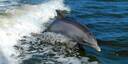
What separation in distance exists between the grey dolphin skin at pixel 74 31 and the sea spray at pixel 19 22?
1.31m

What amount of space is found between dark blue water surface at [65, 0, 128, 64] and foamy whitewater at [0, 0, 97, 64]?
79cm

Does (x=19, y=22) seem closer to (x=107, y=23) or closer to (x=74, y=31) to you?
(x=107, y=23)

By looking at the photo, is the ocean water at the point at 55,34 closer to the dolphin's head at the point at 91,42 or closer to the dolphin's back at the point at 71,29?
the dolphin's back at the point at 71,29

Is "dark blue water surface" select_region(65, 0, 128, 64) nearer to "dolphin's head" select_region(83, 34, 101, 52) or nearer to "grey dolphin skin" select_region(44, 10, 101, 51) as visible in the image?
"dolphin's head" select_region(83, 34, 101, 52)

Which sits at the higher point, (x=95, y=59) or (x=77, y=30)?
(x=77, y=30)

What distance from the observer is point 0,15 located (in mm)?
13000

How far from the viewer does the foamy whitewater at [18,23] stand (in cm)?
946

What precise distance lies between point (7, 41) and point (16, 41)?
337 mm

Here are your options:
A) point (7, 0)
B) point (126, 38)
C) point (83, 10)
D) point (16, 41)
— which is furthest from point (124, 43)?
point (7, 0)

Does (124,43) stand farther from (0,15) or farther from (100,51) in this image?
(0,15)

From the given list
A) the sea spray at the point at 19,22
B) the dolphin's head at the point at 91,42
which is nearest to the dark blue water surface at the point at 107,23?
the dolphin's head at the point at 91,42

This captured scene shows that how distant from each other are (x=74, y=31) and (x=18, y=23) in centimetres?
330

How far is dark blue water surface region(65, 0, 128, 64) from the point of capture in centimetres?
984

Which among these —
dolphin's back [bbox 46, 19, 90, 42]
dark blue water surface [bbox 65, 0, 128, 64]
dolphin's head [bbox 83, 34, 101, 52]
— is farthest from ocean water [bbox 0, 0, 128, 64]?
dolphin's head [bbox 83, 34, 101, 52]
